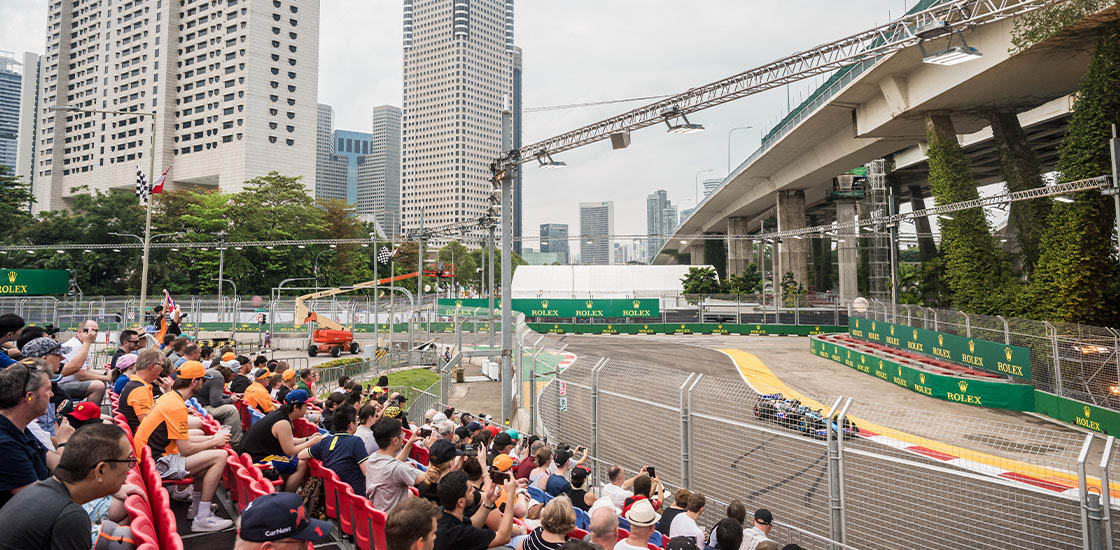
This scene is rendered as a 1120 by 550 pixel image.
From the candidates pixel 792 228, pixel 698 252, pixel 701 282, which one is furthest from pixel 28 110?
pixel 792 228

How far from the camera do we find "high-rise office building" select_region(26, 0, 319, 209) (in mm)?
82000

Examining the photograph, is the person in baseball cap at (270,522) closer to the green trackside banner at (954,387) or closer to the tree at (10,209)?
the green trackside banner at (954,387)

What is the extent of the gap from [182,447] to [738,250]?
78.6 metres

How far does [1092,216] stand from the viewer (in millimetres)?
18141

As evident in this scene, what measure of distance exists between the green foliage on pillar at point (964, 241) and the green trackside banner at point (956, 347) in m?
3.01

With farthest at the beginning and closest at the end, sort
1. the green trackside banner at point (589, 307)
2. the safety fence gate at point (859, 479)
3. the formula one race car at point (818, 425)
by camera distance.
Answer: the green trackside banner at point (589, 307) < the formula one race car at point (818, 425) < the safety fence gate at point (859, 479)

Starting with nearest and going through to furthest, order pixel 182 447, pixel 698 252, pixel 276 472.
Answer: pixel 182 447
pixel 276 472
pixel 698 252

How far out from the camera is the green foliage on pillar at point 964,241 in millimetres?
25016

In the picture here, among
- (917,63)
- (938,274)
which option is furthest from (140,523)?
(938,274)

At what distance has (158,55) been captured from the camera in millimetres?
86125

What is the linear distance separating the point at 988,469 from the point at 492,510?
38.0ft

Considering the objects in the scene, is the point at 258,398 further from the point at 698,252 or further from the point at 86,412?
the point at 698,252

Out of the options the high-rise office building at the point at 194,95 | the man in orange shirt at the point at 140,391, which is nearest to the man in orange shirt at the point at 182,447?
the man in orange shirt at the point at 140,391

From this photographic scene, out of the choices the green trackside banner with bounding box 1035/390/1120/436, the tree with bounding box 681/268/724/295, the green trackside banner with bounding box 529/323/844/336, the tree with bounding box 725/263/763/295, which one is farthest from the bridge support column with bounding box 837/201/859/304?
the green trackside banner with bounding box 1035/390/1120/436
